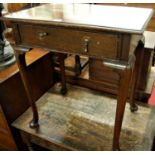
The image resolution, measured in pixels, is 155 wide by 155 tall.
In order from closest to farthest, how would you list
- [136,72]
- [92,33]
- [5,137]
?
[92,33] < [136,72] < [5,137]

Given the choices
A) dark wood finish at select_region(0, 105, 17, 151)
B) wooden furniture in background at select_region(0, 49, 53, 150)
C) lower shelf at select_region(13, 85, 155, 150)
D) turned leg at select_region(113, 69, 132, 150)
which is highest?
turned leg at select_region(113, 69, 132, 150)

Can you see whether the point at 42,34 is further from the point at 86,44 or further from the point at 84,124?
the point at 84,124

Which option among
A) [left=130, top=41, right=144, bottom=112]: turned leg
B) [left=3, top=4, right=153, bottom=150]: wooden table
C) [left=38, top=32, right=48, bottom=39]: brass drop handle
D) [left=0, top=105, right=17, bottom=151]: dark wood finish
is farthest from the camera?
[left=0, top=105, right=17, bottom=151]: dark wood finish

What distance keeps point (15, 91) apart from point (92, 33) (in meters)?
0.68

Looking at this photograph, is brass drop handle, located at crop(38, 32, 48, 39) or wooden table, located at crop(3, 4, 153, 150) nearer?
wooden table, located at crop(3, 4, 153, 150)

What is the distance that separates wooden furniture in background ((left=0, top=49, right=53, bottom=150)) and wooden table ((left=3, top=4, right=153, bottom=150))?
0.27 metres

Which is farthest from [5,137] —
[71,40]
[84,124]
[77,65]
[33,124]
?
[71,40]

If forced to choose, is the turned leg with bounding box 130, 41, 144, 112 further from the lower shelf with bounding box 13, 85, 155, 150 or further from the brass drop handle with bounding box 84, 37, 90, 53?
the brass drop handle with bounding box 84, 37, 90, 53

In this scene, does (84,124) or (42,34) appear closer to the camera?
(42,34)

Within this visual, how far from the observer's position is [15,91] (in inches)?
45.6

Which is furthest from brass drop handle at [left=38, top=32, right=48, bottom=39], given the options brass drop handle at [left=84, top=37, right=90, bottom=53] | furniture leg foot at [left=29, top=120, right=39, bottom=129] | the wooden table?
furniture leg foot at [left=29, top=120, right=39, bottom=129]

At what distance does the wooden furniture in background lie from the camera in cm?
110

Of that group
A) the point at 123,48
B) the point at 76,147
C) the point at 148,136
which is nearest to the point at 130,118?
the point at 148,136

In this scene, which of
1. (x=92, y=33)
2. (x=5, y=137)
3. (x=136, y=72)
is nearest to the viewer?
(x=92, y=33)
